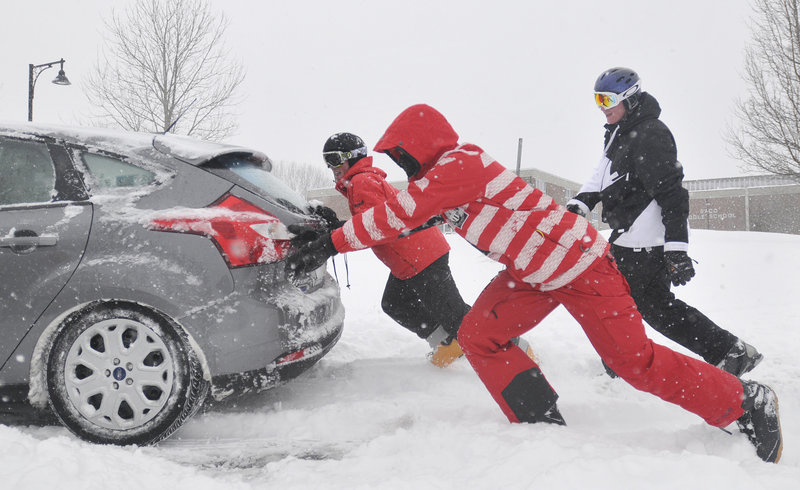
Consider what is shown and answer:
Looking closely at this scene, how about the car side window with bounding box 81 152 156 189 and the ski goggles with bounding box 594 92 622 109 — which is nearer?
the car side window with bounding box 81 152 156 189

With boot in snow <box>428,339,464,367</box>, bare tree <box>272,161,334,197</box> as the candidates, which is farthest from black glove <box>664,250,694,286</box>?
bare tree <box>272,161,334,197</box>

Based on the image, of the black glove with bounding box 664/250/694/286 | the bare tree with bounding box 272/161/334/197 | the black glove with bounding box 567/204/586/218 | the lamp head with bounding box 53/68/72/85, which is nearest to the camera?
the black glove with bounding box 664/250/694/286

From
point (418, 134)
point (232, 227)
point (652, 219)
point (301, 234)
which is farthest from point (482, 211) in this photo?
point (652, 219)

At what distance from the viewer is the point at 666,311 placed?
3199 mm

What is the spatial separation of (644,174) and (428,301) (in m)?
1.53

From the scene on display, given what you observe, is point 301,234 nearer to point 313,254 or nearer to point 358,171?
point 313,254

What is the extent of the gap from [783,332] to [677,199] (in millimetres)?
2571

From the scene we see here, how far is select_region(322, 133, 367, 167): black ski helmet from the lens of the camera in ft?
12.1

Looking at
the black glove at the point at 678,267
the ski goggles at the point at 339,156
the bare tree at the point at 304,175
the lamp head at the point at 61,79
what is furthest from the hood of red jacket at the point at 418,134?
the bare tree at the point at 304,175

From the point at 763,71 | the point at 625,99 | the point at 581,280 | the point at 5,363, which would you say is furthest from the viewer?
the point at 763,71

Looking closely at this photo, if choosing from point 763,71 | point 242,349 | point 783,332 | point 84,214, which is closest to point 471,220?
point 242,349

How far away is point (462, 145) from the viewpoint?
8.41 ft

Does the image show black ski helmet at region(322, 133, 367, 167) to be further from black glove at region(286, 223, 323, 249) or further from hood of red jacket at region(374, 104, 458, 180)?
hood of red jacket at region(374, 104, 458, 180)

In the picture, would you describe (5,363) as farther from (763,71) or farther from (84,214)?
(763,71)
